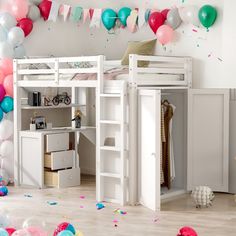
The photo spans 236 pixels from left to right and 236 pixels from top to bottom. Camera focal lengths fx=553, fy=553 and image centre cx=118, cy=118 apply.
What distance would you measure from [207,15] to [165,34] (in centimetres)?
56

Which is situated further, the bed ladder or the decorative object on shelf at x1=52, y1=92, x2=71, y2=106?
the decorative object on shelf at x1=52, y1=92, x2=71, y2=106

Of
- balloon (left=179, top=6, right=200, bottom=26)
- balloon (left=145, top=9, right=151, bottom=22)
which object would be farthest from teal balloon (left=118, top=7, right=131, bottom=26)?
balloon (left=179, top=6, right=200, bottom=26)

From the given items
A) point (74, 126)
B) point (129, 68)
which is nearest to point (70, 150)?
point (74, 126)

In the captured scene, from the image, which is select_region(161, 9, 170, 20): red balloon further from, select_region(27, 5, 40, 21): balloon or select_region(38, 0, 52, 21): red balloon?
select_region(27, 5, 40, 21): balloon

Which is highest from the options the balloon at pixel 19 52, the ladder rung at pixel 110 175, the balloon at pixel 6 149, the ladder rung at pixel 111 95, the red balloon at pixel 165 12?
the red balloon at pixel 165 12

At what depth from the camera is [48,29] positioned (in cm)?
674

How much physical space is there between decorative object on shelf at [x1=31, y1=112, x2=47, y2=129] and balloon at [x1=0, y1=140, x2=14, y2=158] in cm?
35

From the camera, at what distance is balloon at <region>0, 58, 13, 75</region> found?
6141mm

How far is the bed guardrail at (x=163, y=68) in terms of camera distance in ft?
17.2

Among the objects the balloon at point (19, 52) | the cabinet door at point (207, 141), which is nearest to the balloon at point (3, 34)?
the balloon at point (19, 52)

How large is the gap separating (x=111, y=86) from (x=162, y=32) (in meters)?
1.23

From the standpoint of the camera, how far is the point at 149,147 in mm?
5059

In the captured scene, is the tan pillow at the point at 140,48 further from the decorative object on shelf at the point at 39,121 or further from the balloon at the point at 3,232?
the balloon at the point at 3,232

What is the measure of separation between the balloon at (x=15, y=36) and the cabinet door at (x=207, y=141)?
1.94 m
